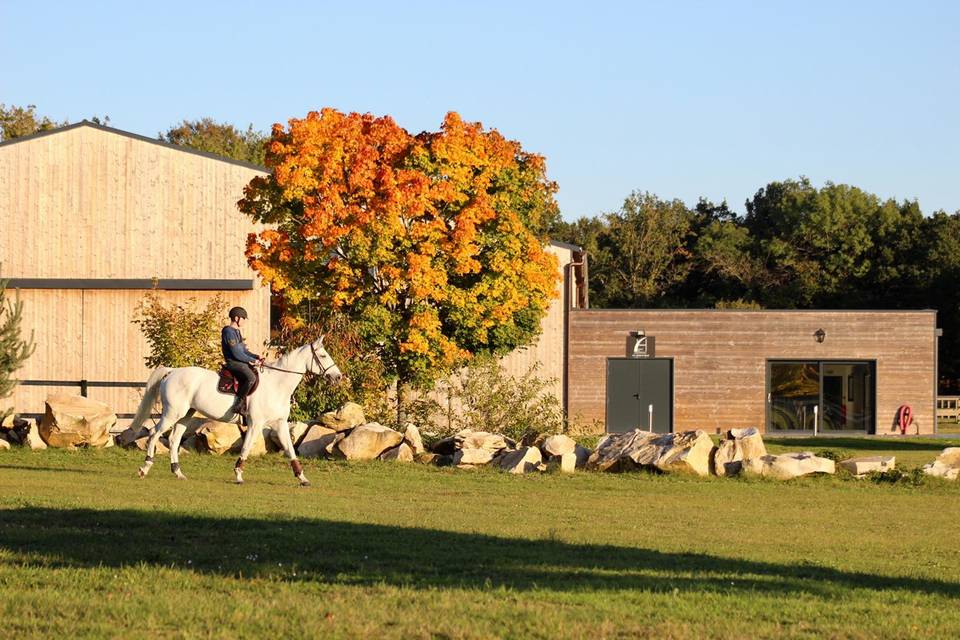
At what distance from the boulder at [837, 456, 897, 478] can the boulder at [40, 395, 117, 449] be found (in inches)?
579

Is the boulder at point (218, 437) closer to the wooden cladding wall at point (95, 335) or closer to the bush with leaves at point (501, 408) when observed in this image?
the bush with leaves at point (501, 408)

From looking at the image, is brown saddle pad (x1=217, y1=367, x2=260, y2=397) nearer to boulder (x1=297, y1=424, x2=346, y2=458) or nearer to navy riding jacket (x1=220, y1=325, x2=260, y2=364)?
navy riding jacket (x1=220, y1=325, x2=260, y2=364)

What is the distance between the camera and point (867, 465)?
2517 centimetres

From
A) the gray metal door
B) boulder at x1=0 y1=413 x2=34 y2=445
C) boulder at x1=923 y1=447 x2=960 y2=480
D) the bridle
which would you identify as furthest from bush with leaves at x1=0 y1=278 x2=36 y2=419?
the gray metal door

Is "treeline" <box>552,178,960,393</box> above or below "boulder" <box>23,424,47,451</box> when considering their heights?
above

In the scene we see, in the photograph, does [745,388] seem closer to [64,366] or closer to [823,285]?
[64,366]

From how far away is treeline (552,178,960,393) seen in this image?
75062 mm

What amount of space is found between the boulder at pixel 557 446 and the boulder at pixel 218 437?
Result: 6.27 m

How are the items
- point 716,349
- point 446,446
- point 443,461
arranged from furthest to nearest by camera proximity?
point 716,349, point 446,446, point 443,461

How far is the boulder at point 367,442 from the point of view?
26641mm

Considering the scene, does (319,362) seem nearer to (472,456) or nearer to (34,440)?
(472,456)

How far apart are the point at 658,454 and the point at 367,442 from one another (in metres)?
5.73

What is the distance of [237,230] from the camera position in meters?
41.1

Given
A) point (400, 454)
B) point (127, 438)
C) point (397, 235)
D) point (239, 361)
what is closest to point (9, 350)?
point (127, 438)
